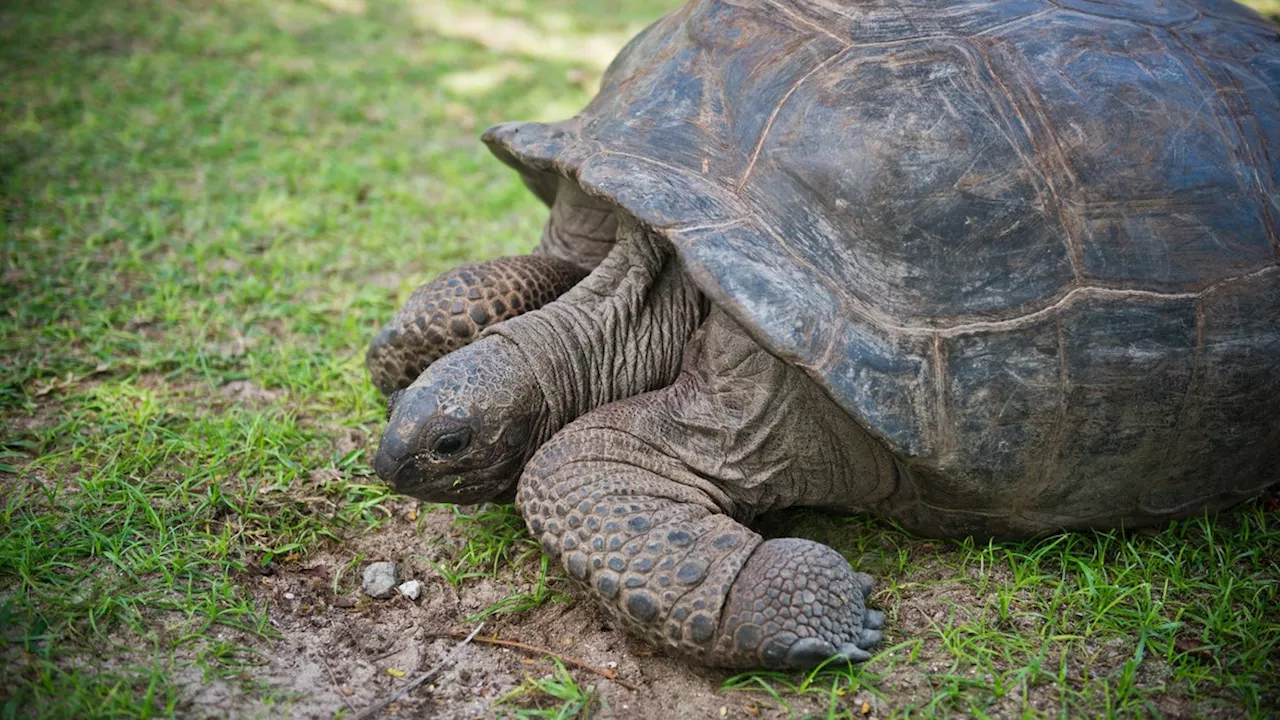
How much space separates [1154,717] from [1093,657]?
0.23 metres

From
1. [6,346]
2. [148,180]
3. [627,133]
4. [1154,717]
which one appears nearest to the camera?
[1154,717]

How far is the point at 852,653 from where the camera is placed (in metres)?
2.42

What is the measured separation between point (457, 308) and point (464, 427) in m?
0.67

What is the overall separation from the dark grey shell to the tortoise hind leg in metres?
0.65

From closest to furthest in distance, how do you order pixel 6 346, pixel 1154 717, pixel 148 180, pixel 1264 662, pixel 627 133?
pixel 1154 717
pixel 1264 662
pixel 627 133
pixel 6 346
pixel 148 180

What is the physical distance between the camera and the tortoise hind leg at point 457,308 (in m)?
3.33

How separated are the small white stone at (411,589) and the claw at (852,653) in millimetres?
1263

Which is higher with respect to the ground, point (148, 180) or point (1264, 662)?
point (148, 180)

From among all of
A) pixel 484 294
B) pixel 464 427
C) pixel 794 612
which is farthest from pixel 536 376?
pixel 794 612

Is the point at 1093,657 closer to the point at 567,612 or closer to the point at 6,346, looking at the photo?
the point at 567,612

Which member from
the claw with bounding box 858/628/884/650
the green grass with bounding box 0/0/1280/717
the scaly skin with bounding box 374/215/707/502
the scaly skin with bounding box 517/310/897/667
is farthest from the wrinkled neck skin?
the claw with bounding box 858/628/884/650

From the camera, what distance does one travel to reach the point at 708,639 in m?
2.38

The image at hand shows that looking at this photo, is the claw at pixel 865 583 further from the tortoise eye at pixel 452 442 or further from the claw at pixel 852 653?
the tortoise eye at pixel 452 442

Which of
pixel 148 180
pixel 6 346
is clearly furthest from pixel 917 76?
pixel 148 180
